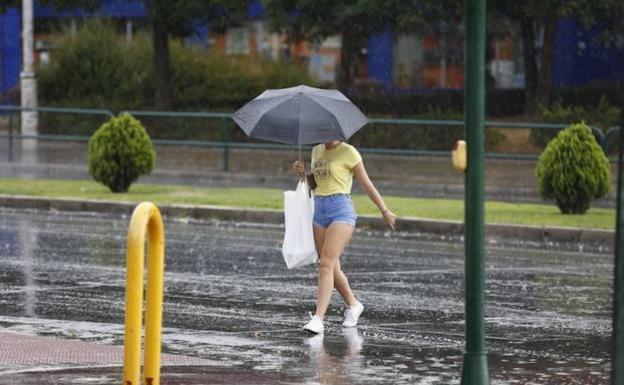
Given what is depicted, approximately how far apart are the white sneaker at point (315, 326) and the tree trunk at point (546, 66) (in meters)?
25.3

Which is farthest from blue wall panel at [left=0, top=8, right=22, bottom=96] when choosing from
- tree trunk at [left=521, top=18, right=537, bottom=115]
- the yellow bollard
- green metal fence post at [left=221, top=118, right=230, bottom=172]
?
the yellow bollard

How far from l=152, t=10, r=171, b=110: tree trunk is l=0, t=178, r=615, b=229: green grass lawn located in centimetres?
1308

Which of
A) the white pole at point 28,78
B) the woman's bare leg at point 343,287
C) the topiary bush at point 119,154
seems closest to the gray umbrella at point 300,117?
the woman's bare leg at point 343,287

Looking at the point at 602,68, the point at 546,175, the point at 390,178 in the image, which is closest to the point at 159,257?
the point at 546,175

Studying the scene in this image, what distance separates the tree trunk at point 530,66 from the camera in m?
39.4

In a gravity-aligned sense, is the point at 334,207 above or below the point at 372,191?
below

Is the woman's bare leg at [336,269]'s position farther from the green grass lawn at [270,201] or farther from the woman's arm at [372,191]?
the green grass lawn at [270,201]

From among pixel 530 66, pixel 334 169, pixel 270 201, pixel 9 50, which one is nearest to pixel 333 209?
pixel 334 169

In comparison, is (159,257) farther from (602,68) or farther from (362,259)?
(602,68)

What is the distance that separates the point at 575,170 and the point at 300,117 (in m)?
10.6

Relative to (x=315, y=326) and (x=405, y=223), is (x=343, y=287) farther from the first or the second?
(x=405, y=223)

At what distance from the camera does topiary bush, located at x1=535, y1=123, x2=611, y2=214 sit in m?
22.4

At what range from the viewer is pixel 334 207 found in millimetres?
12430

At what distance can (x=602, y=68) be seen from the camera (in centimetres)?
4850
